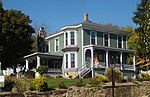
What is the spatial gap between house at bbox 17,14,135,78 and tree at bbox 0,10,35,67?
209 cm

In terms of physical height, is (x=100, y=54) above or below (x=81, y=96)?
above

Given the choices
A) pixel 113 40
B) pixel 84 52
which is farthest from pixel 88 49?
pixel 113 40

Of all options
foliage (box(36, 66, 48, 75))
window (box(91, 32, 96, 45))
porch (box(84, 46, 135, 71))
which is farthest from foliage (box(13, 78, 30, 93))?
window (box(91, 32, 96, 45))

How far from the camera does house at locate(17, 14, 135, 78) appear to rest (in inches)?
1661

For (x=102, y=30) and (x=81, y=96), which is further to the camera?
(x=102, y=30)

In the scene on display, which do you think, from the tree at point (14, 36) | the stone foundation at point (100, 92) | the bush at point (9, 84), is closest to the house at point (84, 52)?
A: the tree at point (14, 36)

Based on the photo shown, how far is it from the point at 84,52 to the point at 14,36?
9.79 metres

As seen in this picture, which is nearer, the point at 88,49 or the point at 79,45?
the point at 88,49

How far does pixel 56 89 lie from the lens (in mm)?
27641

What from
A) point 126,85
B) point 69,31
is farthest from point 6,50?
point 126,85

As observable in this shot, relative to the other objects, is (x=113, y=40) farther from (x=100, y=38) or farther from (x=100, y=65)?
(x=100, y=65)

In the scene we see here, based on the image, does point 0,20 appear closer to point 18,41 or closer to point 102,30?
point 18,41

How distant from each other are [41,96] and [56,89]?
172cm

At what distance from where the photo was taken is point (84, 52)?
42.5 metres
